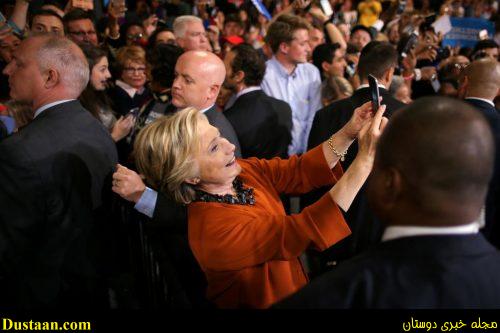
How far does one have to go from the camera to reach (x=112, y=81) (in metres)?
4.66

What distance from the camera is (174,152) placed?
194 cm

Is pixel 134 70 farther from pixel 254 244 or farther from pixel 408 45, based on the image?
pixel 254 244

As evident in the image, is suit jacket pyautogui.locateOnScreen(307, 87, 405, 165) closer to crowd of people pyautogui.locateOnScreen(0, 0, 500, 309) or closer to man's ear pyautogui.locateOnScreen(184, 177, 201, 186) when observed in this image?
crowd of people pyautogui.locateOnScreen(0, 0, 500, 309)

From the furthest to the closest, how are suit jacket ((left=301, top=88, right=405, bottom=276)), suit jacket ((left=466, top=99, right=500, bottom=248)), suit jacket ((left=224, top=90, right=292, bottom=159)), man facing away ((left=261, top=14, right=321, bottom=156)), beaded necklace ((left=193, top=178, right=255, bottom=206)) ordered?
man facing away ((left=261, top=14, right=321, bottom=156))
suit jacket ((left=224, top=90, right=292, bottom=159))
suit jacket ((left=301, top=88, right=405, bottom=276))
suit jacket ((left=466, top=99, right=500, bottom=248))
beaded necklace ((left=193, top=178, right=255, bottom=206))

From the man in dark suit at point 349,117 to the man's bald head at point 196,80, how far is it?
2.58ft

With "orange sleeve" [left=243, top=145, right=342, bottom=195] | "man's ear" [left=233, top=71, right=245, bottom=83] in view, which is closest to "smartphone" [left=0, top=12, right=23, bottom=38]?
"man's ear" [left=233, top=71, right=245, bottom=83]

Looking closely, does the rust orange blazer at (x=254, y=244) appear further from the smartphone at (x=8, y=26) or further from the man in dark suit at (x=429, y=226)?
the smartphone at (x=8, y=26)

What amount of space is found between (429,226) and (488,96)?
89.4 inches

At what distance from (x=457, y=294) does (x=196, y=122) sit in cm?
118

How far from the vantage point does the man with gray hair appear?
4.76 m

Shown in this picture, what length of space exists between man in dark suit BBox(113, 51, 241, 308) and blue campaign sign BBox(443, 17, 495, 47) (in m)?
5.37

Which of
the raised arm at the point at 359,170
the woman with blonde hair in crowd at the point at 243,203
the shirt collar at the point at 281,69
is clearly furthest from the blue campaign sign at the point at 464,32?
the raised arm at the point at 359,170

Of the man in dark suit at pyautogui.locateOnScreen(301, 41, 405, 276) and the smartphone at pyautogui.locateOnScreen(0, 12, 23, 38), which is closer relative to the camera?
the man in dark suit at pyautogui.locateOnScreen(301, 41, 405, 276)

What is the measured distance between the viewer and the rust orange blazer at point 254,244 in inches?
67.5
